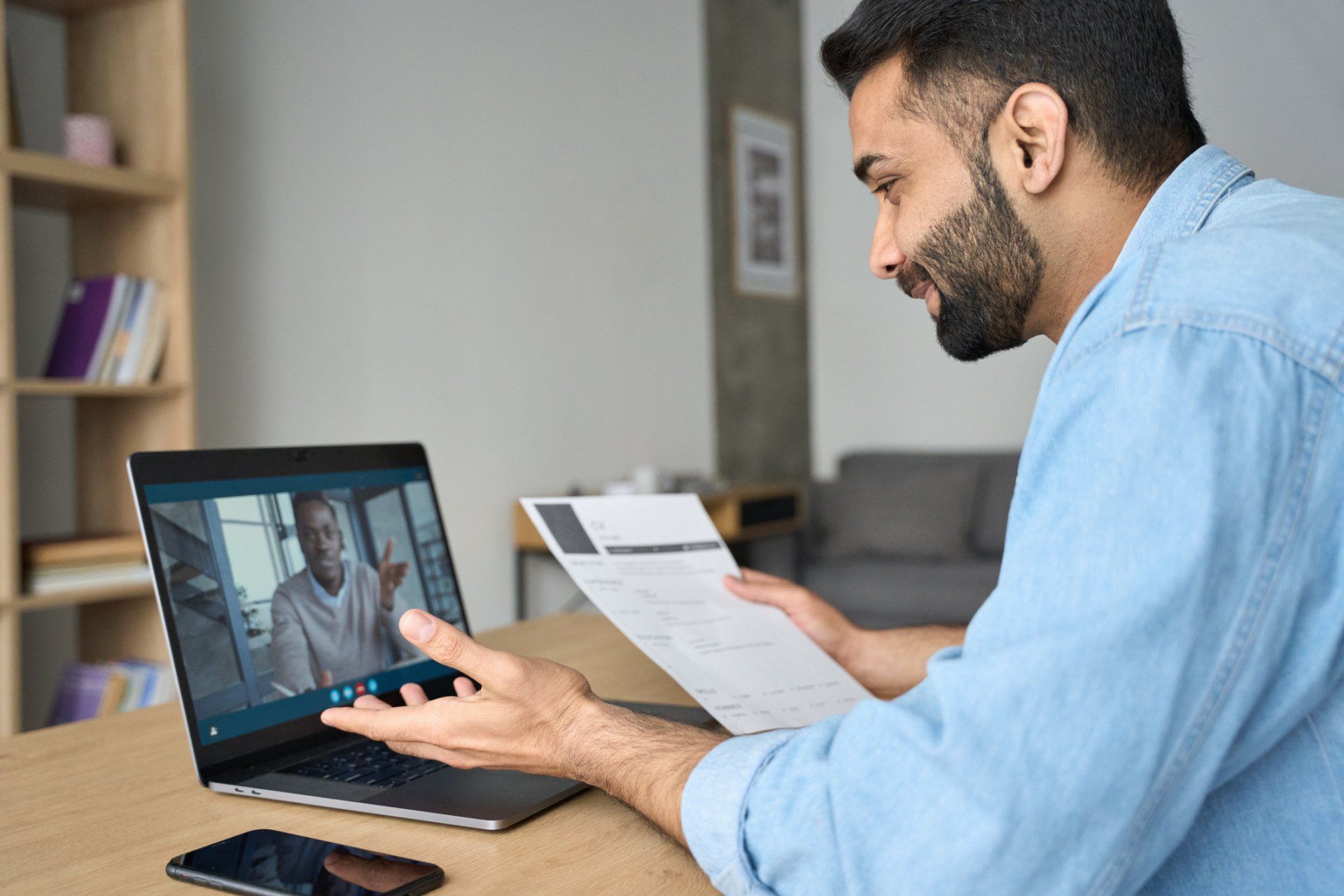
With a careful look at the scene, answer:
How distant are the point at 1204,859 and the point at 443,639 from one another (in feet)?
1.55

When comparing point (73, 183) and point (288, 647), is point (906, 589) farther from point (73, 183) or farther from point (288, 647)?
point (288, 647)

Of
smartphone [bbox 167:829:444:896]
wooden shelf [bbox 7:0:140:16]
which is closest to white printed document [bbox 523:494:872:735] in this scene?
smartphone [bbox 167:829:444:896]

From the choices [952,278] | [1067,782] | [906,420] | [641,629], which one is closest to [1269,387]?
[1067,782]

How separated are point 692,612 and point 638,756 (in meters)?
0.37

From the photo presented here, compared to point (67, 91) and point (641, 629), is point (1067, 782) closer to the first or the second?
point (641, 629)

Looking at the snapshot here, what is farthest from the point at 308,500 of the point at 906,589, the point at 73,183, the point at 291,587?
the point at 906,589

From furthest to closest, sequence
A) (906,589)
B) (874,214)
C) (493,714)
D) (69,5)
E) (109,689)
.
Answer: (874,214)
(906,589)
(69,5)
(109,689)
(493,714)

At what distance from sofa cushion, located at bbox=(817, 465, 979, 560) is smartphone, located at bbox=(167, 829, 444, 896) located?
11.6 ft

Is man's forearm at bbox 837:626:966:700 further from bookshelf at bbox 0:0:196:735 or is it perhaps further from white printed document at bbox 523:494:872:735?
bookshelf at bbox 0:0:196:735

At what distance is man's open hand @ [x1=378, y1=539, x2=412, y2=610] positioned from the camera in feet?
3.18

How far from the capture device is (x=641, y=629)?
972mm

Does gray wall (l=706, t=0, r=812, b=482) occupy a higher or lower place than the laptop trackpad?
higher

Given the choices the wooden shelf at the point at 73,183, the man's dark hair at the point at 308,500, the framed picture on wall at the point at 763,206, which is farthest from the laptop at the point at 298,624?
the framed picture on wall at the point at 763,206

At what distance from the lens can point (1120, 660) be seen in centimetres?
49
